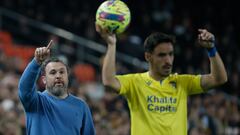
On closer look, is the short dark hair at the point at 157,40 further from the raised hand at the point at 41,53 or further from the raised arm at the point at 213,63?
the raised hand at the point at 41,53

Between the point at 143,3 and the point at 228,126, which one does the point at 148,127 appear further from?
the point at 143,3

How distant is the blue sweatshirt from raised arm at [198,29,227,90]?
1240 mm

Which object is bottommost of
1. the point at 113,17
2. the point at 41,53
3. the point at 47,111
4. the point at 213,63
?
the point at 47,111

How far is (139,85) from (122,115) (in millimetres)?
5609

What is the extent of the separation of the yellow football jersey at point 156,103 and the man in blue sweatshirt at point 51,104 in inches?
20.4

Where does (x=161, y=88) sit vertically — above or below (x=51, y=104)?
above

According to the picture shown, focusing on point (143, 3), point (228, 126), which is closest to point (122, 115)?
point (228, 126)

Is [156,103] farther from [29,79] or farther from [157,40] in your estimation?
[29,79]

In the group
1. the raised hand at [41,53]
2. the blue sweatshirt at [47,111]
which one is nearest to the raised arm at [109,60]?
the raised hand at [41,53]

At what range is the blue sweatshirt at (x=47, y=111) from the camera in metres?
6.56

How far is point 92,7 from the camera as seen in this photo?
20.2 meters

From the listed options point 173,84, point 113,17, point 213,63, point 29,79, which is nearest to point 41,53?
point 29,79

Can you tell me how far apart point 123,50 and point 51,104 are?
33.7 ft

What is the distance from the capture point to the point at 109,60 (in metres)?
6.39
